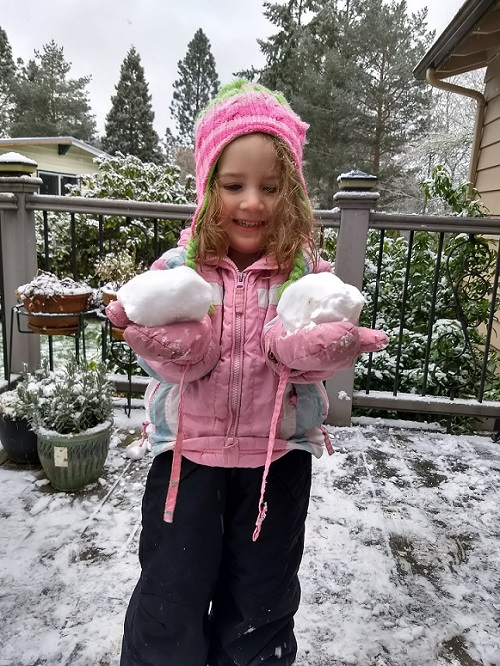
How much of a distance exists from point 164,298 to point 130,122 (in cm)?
2756

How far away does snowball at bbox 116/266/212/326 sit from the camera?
2.79 ft

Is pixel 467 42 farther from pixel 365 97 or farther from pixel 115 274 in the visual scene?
pixel 365 97

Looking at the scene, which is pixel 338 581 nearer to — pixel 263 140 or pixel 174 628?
pixel 174 628

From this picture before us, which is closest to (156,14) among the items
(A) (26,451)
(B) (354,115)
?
(B) (354,115)

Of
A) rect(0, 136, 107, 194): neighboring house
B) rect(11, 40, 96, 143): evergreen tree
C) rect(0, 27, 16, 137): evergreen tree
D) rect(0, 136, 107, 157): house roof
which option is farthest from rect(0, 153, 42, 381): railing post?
rect(0, 27, 16, 137): evergreen tree

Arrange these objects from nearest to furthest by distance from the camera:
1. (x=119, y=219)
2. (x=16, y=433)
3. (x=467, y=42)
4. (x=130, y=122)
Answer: (x=16, y=433) → (x=467, y=42) → (x=119, y=219) → (x=130, y=122)

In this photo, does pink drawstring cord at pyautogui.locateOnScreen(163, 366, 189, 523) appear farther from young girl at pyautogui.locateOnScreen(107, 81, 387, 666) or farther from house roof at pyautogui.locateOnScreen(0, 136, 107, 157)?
house roof at pyautogui.locateOnScreen(0, 136, 107, 157)

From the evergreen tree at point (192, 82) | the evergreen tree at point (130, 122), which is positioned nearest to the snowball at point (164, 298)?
the evergreen tree at point (130, 122)

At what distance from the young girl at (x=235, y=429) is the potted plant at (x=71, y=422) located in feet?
3.45

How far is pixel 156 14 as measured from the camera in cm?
2714

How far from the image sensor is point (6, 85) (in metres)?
25.1

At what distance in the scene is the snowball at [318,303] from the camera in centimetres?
86

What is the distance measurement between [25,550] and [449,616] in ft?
4.74

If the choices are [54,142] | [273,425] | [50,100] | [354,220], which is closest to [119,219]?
[354,220]
